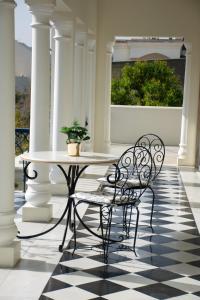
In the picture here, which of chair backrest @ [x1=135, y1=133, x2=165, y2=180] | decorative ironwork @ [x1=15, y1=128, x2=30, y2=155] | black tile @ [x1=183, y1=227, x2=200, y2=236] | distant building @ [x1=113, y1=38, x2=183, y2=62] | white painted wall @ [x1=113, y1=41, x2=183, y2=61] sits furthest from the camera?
white painted wall @ [x1=113, y1=41, x2=183, y2=61]

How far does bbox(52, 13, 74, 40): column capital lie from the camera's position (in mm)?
7391

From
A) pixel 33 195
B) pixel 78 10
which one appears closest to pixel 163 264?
pixel 33 195

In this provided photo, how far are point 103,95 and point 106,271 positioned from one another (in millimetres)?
7787

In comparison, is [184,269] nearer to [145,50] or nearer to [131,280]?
[131,280]

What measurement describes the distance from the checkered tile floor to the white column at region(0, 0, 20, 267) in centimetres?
47

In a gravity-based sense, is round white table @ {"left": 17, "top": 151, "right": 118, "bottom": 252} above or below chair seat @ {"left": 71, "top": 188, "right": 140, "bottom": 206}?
above

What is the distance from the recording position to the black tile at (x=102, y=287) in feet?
13.5

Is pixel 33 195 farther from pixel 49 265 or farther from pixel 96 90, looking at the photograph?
pixel 96 90

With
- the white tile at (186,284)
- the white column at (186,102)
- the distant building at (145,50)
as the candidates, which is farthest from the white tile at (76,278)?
the distant building at (145,50)

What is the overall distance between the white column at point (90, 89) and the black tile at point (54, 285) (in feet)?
22.6

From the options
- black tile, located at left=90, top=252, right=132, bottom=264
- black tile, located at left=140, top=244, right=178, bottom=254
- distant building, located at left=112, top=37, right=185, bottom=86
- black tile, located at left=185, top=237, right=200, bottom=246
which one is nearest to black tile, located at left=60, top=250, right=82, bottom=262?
black tile, located at left=90, top=252, right=132, bottom=264

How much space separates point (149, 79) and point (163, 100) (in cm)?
95

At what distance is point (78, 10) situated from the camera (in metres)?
8.31

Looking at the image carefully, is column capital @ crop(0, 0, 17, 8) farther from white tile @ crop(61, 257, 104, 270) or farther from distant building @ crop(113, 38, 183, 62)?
distant building @ crop(113, 38, 183, 62)
